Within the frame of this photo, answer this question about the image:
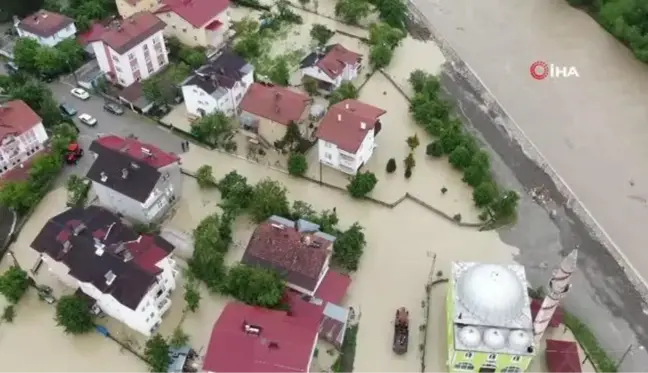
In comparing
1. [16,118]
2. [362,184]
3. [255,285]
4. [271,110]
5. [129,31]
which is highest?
[271,110]

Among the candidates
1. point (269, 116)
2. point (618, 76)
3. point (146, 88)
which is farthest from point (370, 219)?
point (618, 76)

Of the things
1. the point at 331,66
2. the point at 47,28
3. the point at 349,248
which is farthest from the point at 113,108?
the point at 349,248

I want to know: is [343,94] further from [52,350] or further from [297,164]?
[52,350]

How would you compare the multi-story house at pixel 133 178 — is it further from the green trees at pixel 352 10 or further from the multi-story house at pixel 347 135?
the green trees at pixel 352 10

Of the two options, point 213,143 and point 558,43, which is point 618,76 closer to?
point 558,43

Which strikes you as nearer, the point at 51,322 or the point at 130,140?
the point at 51,322

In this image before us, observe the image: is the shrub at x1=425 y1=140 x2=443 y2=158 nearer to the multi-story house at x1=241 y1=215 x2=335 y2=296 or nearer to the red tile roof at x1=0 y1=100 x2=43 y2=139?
the multi-story house at x1=241 y1=215 x2=335 y2=296

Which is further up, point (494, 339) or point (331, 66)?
point (494, 339)
